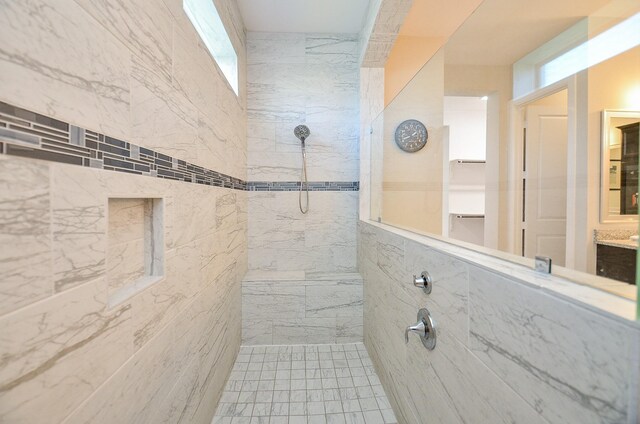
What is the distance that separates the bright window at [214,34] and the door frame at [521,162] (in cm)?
154

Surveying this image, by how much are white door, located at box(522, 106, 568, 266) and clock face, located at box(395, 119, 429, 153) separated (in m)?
0.87

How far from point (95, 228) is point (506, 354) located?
1.02 metres

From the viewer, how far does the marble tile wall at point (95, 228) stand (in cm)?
46

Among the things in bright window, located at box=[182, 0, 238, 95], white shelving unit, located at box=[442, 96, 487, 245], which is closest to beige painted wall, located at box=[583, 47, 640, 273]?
white shelving unit, located at box=[442, 96, 487, 245]

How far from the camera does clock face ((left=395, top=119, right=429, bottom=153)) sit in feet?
6.16

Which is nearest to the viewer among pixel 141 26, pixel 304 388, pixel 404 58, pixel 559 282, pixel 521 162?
pixel 559 282

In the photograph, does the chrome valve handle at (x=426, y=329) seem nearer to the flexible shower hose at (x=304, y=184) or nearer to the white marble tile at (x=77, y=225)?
the white marble tile at (x=77, y=225)

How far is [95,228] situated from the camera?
639 mm

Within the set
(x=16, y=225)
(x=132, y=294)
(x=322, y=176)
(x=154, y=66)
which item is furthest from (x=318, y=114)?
(x=16, y=225)

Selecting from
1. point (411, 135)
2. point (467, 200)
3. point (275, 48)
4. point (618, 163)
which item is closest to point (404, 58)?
point (411, 135)

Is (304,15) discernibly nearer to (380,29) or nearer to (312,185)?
(380,29)

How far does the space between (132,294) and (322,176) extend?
2002 mm

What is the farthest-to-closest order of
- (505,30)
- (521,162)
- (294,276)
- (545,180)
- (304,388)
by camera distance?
(294,276) → (304,388) → (505,30) → (521,162) → (545,180)

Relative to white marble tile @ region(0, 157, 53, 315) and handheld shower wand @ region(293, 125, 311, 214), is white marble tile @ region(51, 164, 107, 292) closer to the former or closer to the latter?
white marble tile @ region(0, 157, 53, 315)
